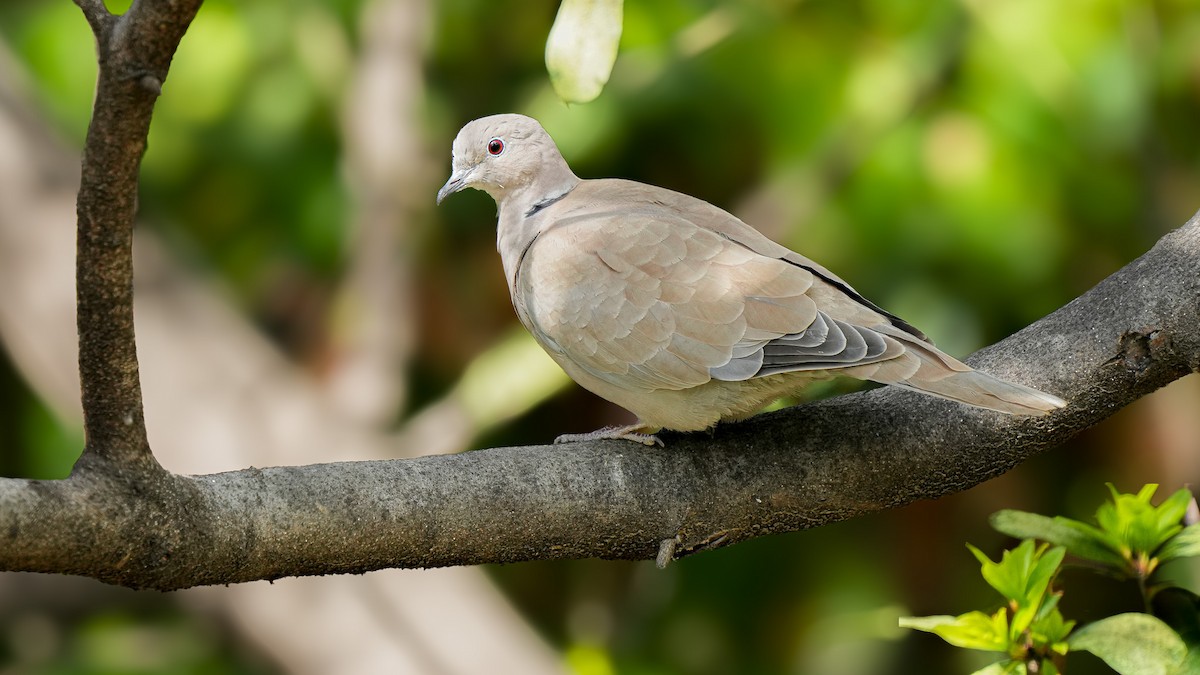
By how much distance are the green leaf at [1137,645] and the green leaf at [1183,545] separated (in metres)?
0.11

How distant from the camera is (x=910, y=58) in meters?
2.98

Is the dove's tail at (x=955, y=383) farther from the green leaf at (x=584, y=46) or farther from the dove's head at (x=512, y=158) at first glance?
the dove's head at (x=512, y=158)

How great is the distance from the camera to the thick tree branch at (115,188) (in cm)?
91

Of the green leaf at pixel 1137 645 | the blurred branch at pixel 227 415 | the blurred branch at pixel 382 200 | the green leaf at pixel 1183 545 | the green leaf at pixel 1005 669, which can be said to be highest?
the green leaf at pixel 1183 545

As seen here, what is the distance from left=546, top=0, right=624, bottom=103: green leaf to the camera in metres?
1.12

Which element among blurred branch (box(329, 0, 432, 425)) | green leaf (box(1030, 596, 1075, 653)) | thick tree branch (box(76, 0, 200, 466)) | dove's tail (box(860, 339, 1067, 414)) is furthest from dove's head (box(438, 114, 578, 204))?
blurred branch (box(329, 0, 432, 425))

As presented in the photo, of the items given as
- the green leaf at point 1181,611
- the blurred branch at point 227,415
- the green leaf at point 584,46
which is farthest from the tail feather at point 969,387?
the blurred branch at point 227,415

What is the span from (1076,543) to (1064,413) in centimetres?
31

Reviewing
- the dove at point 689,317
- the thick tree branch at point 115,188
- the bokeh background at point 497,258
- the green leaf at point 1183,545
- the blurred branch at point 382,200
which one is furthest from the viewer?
the blurred branch at point 382,200

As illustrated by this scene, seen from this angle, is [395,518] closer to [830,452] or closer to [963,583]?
[830,452]

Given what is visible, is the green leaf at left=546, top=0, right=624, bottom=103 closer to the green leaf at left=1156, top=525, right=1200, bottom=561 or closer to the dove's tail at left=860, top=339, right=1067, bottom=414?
the dove's tail at left=860, top=339, right=1067, bottom=414

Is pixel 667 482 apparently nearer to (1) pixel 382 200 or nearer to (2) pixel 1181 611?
(2) pixel 1181 611

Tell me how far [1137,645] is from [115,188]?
3.07ft

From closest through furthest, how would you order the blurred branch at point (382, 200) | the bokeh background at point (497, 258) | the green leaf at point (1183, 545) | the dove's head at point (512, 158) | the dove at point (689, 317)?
the green leaf at point (1183, 545)
the dove at point (689, 317)
the dove's head at point (512, 158)
the bokeh background at point (497, 258)
the blurred branch at point (382, 200)
